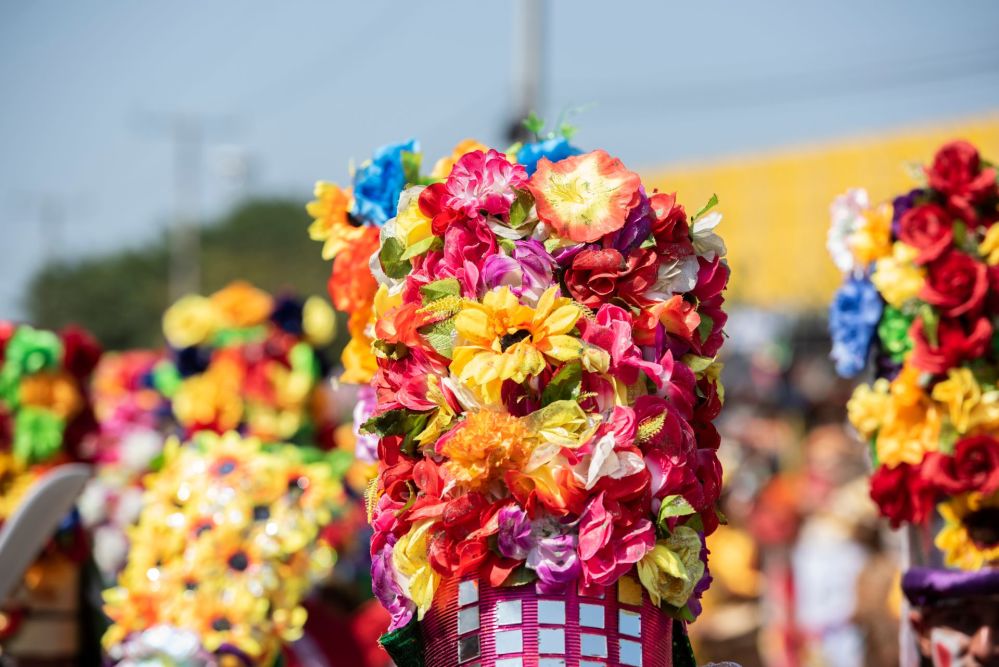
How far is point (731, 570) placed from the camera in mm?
9484

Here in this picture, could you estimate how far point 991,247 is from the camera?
13.2 feet

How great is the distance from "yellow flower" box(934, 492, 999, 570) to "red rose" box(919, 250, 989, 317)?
528 mm

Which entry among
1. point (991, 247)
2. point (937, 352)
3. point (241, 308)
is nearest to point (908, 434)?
point (937, 352)

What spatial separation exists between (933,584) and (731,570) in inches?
223

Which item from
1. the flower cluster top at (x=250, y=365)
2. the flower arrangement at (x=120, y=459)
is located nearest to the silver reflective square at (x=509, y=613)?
the flower arrangement at (x=120, y=459)

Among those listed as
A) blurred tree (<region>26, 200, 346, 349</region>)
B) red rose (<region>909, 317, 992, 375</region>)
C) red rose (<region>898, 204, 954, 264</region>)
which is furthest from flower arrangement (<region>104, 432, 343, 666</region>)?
blurred tree (<region>26, 200, 346, 349</region>)

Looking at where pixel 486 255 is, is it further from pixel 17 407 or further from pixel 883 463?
pixel 17 407

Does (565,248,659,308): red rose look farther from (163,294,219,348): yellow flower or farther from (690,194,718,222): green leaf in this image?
(163,294,219,348): yellow flower

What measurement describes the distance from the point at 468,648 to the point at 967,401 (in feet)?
6.16

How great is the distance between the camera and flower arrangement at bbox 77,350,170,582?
638cm

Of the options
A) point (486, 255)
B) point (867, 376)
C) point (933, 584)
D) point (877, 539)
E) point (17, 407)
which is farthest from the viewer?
point (877, 539)

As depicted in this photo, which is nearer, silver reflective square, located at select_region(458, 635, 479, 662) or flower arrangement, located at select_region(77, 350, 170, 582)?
silver reflective square, located at select_region(458, 635, 479, 662)

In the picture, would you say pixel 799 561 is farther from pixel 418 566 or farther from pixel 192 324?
pixel 418 566

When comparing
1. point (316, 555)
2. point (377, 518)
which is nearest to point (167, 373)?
point (316, 555)
